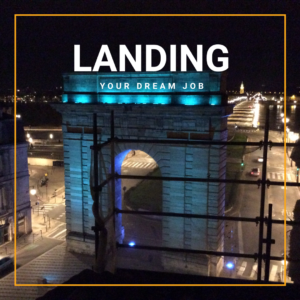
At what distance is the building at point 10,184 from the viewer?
28.0 m

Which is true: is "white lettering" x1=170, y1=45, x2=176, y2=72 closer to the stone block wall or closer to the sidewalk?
the stone block wall

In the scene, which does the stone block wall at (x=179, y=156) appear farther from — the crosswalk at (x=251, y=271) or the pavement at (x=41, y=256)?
the pavement at (x=41, y=256)

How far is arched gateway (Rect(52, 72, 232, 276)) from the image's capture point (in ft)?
61.7

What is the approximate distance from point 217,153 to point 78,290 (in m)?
14.5

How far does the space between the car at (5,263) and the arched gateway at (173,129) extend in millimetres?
8437

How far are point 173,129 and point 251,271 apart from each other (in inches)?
445

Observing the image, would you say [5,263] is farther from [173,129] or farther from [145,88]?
[145,88]

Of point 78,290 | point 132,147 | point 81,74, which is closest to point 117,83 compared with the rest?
point 81,74

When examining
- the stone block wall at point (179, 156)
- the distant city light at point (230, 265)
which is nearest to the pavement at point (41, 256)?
the stone block wall at point (179, 156)

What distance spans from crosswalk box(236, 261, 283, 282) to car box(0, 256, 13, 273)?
52.6ft

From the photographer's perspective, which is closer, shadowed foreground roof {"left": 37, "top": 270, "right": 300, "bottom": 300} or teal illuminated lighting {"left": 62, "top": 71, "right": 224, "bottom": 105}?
shadowed foreground roof {"left": 37, "top": 270, "right": 300, "bottom": 300}

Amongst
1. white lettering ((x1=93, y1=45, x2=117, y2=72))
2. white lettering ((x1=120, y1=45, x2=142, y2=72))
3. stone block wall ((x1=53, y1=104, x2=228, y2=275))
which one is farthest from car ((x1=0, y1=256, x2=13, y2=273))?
white lettering ((x1=120, y1=45, x2=142, y2=72))

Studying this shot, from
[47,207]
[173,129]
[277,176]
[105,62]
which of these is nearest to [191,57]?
[173,129]

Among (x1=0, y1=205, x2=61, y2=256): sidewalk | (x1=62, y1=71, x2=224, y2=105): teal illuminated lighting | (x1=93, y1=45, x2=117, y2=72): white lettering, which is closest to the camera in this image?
(x1=62, y1=71, x2=224, y2=105): teal illuminated lighting
